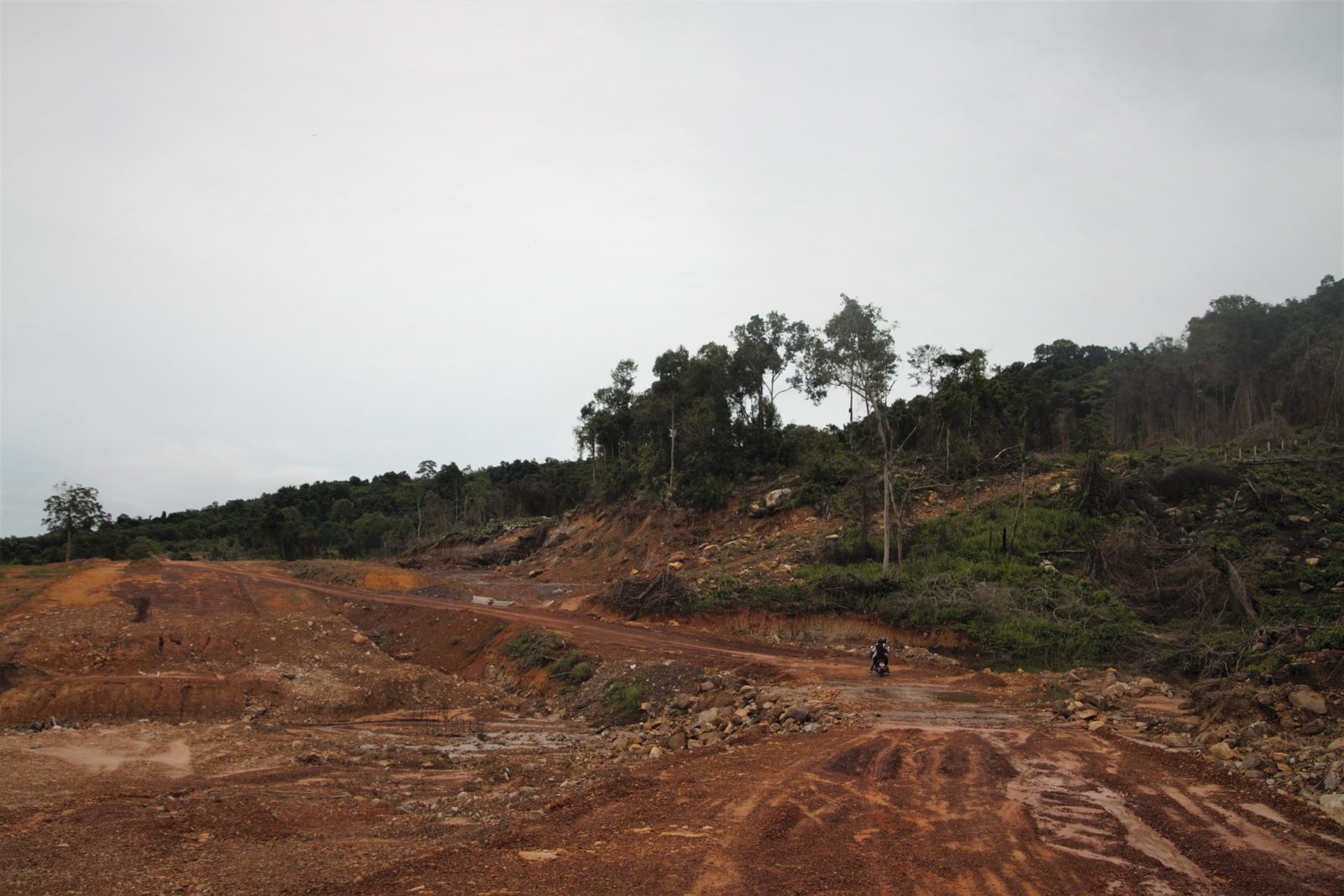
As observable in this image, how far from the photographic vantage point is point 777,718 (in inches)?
563

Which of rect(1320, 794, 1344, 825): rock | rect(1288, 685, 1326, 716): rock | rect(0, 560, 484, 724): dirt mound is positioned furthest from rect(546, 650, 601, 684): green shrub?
rect(1320, 794, 1344, 825): rock

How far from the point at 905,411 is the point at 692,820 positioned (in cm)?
4387

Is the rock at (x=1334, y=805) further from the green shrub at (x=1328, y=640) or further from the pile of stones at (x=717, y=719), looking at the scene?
the pile of stones at (x=717, y=719)

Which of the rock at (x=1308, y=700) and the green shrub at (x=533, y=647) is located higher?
the rock at (x=1308, y=700)

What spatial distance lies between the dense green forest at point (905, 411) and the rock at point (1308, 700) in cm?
1877

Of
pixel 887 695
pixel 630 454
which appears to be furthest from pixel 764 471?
pixel 887 695

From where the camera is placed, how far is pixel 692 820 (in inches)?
333

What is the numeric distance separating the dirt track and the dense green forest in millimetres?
20343

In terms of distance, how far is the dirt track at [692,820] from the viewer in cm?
687

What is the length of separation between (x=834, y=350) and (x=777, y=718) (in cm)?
2007

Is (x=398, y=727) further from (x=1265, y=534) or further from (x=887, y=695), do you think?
(x=1265, y=534)

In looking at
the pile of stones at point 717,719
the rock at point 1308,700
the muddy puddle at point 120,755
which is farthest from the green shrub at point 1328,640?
Answer: the muddy puddle at point 120,755

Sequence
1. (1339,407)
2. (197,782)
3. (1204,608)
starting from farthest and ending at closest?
(1339,407) < (1204,608) < (197,782)

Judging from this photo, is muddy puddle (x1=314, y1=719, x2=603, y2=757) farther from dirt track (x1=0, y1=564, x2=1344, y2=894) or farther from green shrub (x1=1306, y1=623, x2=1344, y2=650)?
green shrub (x1=1306, y1=623, x2=1344, y2=650)
